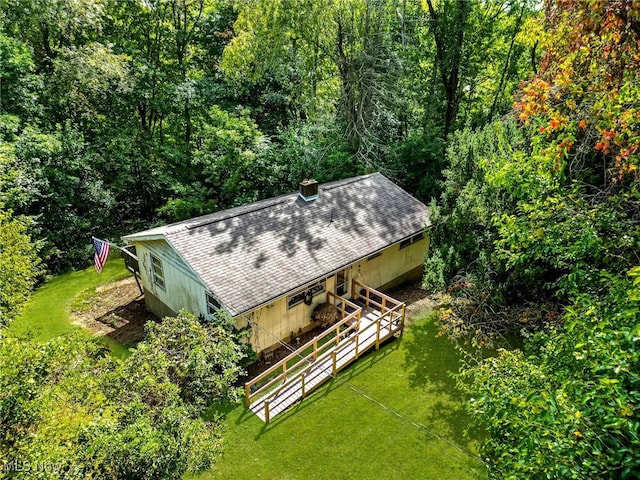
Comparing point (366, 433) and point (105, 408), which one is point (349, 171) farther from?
point (105, 408)

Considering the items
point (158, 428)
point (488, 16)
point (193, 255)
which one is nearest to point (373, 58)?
point (488, 16)

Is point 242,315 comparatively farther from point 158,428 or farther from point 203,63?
point 203,63

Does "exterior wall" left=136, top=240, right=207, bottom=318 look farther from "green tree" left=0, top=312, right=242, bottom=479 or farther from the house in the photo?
"green tree" left=0, top=312, right=242, bottom=479

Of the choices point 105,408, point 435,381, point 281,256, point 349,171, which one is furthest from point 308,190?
point 105,408

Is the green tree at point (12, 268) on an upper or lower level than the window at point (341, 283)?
upper

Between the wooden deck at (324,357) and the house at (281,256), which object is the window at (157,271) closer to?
the house at (281,256)

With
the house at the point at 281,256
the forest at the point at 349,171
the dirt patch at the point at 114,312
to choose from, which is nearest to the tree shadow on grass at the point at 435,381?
the forest at the point at 349,171
